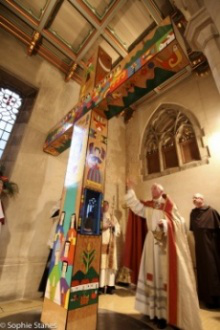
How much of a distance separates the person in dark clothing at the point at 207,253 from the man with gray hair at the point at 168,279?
97 cm

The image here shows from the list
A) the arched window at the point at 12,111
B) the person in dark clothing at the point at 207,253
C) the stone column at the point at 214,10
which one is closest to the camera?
the stone column at the point at 214,10

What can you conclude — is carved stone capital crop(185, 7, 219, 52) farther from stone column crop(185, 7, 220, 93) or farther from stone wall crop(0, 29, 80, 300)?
stone wall crop(0, 29, 80, 300)

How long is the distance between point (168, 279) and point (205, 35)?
273 centimetres

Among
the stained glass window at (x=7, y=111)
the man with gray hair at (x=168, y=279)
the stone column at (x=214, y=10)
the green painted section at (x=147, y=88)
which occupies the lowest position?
the man with gray hair at (x=168, y=279)

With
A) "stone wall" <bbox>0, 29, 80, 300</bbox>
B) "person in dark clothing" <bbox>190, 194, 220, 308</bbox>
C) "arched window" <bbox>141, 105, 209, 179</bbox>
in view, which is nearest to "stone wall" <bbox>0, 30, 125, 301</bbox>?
"stone wall" <bbox>0, 29, 80, 300</bbox>

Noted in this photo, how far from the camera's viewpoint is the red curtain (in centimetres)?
305

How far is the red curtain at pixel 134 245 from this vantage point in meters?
3.05

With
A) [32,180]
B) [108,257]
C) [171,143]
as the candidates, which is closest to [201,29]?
[171,143]

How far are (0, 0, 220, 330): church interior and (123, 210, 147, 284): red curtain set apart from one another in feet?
1.66

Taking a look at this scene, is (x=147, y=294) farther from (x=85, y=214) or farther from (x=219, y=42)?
(x=219, y=42)

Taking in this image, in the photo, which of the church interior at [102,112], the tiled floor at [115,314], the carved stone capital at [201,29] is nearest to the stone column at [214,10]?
the church interior at [102,112]

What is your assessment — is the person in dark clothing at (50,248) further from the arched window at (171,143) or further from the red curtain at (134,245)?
the arched window at (171,143)

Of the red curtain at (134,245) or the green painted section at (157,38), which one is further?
the red curtain at (134,245)

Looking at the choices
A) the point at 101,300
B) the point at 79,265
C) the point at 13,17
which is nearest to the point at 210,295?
the point at 101,300
